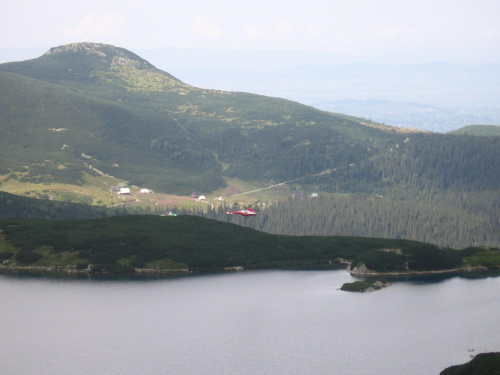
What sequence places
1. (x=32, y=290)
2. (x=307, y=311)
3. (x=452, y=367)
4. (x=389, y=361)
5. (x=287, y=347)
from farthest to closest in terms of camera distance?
(x=32, y=290), (x=307, y=311), (x=287, y=347), (x=389, y=361), (x=452, y=367)

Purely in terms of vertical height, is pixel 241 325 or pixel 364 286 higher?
pixel 364 286

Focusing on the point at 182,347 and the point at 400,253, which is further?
the point at 400,253

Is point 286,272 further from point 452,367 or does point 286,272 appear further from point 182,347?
point 452,367

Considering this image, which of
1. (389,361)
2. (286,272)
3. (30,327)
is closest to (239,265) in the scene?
(286,272)

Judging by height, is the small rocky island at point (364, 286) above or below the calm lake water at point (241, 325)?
above

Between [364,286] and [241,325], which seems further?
[364,286]
